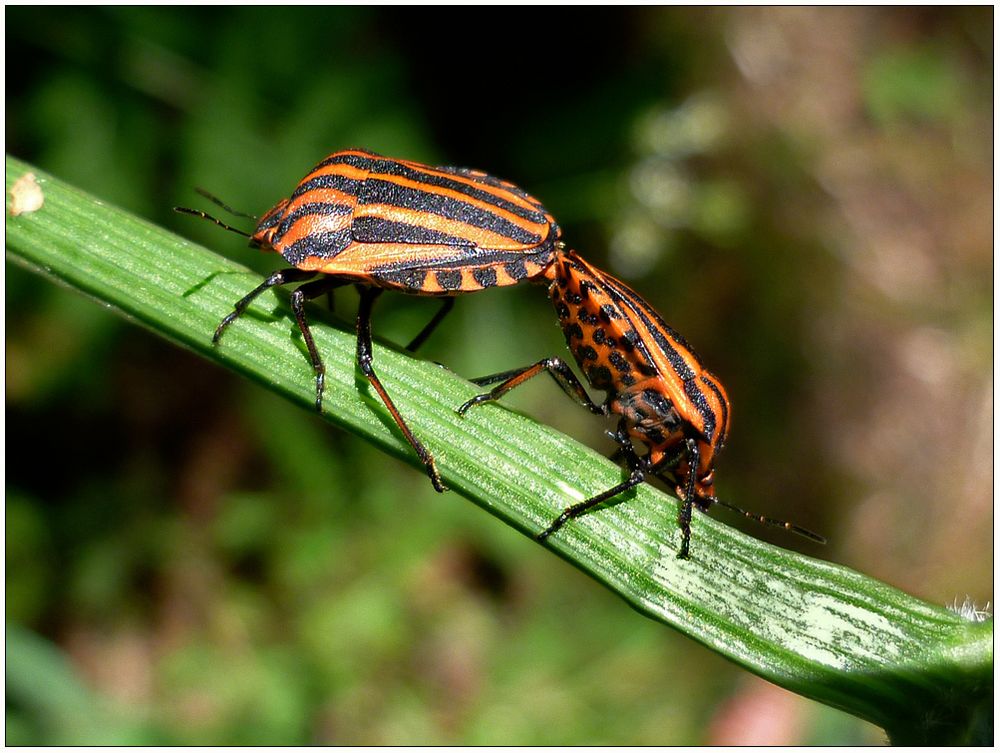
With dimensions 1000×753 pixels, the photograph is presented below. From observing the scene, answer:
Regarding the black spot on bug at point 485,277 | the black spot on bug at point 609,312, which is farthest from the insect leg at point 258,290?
the black spot on bug at point 609,312

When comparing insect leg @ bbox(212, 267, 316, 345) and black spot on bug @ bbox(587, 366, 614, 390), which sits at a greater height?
insect leg @ bbox(212, 267, 316, 345)

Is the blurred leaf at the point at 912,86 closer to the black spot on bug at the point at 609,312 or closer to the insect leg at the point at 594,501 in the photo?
the black spot on bug at the point at 609,312

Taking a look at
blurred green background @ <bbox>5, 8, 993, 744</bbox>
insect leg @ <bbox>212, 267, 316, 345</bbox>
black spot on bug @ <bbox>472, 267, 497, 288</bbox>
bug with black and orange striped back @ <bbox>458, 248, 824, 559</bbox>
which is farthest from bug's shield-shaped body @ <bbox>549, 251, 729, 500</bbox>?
blurred green background @ <bbox>5, 8, 993, 744</bbox>

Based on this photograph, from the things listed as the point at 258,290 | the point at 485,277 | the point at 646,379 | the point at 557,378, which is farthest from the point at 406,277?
the point at 646,379

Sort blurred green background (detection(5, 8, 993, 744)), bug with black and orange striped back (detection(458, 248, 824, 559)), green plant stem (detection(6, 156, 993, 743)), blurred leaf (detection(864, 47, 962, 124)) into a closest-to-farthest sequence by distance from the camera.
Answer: green plant stem (detection(6, 156, 993, 743)) → bug with black and orange striped back (detection(458, 248, 824, 559)) → blurred green background (detection(5, 8, 993, 744)) → blurred leaf (detection(864, 47, 962, 124))

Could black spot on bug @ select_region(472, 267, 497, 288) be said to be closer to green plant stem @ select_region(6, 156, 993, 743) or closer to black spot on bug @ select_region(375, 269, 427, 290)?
black spot on bug @ select_region(375, 269, 427, 290)

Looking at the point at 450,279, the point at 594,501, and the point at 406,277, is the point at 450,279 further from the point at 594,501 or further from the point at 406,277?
the point at 594,501

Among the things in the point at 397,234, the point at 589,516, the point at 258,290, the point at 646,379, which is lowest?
the point at 589,516

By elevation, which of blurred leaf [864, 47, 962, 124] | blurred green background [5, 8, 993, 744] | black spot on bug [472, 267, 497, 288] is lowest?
blurred green background [5, 8, 993, 744]
